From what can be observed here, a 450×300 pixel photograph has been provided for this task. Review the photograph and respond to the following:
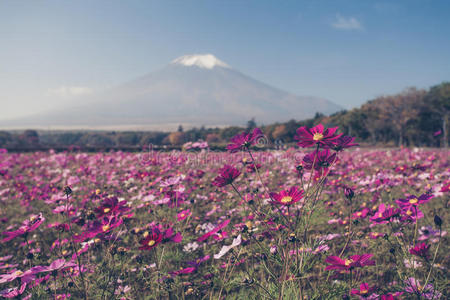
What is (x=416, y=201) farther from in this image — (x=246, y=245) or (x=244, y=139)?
(x=246, y=245)

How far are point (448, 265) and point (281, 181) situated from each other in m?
3.31

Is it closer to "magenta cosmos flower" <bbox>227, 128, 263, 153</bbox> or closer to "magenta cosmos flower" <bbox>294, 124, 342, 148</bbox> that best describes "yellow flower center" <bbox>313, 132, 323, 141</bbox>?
"magenta cosmos flower" <bbox>294, 124, 342, 148</bbox>

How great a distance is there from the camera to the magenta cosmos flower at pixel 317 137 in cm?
115

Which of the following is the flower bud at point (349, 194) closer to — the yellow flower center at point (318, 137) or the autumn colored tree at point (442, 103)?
the yellow flower center at point (318, 137)

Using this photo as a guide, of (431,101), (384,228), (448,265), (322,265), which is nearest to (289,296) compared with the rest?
(322,265)

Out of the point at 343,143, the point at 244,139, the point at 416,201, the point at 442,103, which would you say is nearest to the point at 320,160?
the point at 343,143

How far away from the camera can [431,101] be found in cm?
3294

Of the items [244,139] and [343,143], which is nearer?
[343,143]

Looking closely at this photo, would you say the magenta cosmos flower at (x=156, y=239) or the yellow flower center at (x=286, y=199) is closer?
the yellow flower center at (x=286, y=199)

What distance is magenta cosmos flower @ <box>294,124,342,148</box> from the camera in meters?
1.15

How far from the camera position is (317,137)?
1148 millimetres

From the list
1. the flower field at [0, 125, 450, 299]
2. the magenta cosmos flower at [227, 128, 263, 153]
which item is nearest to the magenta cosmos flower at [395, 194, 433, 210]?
the flower field at [0, 125, 450, 299]

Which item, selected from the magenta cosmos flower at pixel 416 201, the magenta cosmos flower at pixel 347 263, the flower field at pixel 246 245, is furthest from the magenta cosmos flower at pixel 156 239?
the magenta cosmos flower at pixel 416 201

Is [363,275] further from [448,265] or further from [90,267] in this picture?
[90,267]
